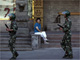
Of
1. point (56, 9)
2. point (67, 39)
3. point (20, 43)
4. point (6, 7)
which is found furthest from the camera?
point (56, 9)

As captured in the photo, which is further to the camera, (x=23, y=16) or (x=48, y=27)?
(x=48, y=27)

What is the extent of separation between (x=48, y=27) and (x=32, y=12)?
1817 millimetres

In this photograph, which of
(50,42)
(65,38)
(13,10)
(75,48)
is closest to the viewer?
(65,38)

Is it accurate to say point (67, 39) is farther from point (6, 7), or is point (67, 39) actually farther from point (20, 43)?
point (6, 7)

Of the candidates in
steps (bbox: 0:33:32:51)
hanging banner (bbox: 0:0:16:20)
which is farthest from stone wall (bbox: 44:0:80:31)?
steps (bbox: 0:33:32:51)

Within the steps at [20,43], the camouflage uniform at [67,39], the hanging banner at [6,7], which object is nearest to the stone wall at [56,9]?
the hanging banner at [6,7]

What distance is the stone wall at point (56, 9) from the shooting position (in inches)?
697

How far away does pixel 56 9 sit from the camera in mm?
17766

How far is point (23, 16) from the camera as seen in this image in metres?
13.1

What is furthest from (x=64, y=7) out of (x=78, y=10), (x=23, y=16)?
(x=23, y=16)

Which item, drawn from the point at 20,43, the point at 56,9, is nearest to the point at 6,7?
the point at 56,9

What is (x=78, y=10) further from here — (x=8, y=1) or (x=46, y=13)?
(x=8, y=1)

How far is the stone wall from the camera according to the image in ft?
58.1

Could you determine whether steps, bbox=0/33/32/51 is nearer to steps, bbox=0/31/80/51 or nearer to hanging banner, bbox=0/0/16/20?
steps, bbox=0/31/80/51
